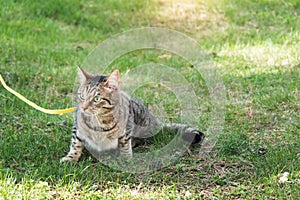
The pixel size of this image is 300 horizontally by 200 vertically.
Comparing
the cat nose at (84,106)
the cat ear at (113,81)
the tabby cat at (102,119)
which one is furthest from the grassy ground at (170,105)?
the cat ear at (113,81)

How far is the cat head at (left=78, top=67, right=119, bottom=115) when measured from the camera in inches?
152

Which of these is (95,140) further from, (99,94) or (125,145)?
(99,94)

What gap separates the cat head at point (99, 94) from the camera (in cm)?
385

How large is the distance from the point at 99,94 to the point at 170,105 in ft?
6.51

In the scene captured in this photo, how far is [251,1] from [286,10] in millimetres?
675

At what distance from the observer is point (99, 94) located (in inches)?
152

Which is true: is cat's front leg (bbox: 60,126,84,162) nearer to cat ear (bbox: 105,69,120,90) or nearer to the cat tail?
cat ear (bbox: 105,69,120,90)

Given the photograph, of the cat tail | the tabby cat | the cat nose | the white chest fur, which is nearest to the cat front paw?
the tabby cat

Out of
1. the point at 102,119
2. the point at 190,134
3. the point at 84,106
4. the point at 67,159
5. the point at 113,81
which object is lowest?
the point at 67,159

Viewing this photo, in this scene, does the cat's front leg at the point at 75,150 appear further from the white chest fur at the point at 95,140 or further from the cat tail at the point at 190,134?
the cat tail at the point at 190,134

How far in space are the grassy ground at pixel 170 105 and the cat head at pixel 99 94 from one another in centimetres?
50

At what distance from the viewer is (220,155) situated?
438 cm

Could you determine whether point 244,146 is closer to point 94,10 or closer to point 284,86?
point 284,86

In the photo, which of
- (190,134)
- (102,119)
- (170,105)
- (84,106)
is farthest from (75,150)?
(170,105)
